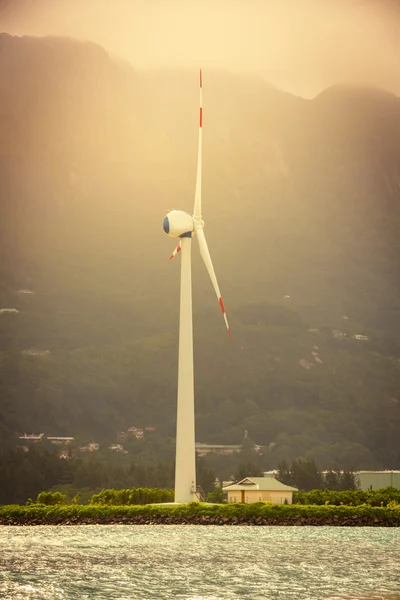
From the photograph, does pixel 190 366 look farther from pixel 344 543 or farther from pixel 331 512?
pixel 344 543

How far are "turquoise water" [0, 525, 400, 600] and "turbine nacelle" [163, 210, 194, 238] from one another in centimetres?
4106

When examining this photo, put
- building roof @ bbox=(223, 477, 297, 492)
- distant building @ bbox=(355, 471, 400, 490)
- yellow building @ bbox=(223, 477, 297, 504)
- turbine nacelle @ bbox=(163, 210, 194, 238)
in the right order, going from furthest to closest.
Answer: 1. distant building @ bbox=(355, 471, 400, 490)
2. building roof @ bbox=(223, 477, 297, 492)
3. yellow building @ bbox=(223, 477, 297, 504)
4. turbine nacelle @ bbox=(163, 210, 194, 238)

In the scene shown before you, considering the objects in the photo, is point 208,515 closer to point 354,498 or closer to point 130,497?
point 130,497

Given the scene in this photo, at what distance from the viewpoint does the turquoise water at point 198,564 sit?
3856 centimetres

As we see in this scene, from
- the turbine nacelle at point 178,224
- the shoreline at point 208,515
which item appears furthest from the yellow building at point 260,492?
the turbine nacelle at point 178,224

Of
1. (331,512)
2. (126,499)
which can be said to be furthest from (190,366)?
(331,512)

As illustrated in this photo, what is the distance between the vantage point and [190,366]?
105000 mm

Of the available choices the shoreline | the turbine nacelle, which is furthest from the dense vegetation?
the turbine nacelle

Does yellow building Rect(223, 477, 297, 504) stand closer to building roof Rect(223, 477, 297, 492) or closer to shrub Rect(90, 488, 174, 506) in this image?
building roof Rect(223, 477, 297, 492)

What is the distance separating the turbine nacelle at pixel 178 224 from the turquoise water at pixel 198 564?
135 feet

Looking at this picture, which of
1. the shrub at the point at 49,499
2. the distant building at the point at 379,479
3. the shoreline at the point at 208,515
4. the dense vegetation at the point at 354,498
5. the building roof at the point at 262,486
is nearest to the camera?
the shoreline at the point at 208,515

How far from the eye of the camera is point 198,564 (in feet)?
166

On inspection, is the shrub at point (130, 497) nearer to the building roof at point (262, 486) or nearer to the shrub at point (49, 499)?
the shrub at point (49, 499)

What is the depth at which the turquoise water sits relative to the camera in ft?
127
